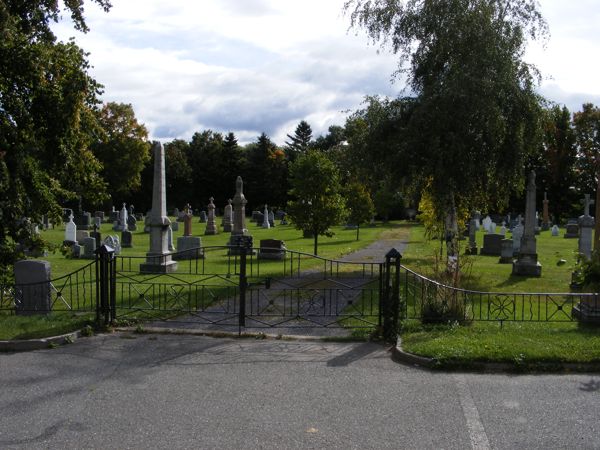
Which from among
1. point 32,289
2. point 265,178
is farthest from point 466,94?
point 265,178

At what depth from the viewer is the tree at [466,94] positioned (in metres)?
16.9

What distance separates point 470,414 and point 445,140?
12314mm

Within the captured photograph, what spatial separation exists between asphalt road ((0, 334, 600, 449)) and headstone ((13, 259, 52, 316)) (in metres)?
2.54

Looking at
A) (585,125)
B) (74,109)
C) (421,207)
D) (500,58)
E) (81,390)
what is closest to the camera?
(81,390)

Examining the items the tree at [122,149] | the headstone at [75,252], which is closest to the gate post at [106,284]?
the headstone at [75,252]

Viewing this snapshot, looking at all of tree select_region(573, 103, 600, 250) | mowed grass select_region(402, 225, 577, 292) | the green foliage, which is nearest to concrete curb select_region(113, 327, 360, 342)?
mowed grass select_region(402, 225, 577, 292)

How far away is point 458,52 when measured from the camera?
690 inches

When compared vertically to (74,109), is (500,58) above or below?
above

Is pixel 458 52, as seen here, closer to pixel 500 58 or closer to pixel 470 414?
pixel 500 58

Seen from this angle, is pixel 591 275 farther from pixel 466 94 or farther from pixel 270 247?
pixel 270 247

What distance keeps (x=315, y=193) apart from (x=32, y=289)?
1468cm

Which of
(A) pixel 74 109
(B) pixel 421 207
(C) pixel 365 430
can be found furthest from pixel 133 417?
(B) pixel 421 207

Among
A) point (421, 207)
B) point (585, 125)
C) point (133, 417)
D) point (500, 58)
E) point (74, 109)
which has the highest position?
point (585, 125)

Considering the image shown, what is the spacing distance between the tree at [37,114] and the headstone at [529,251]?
1324cm
